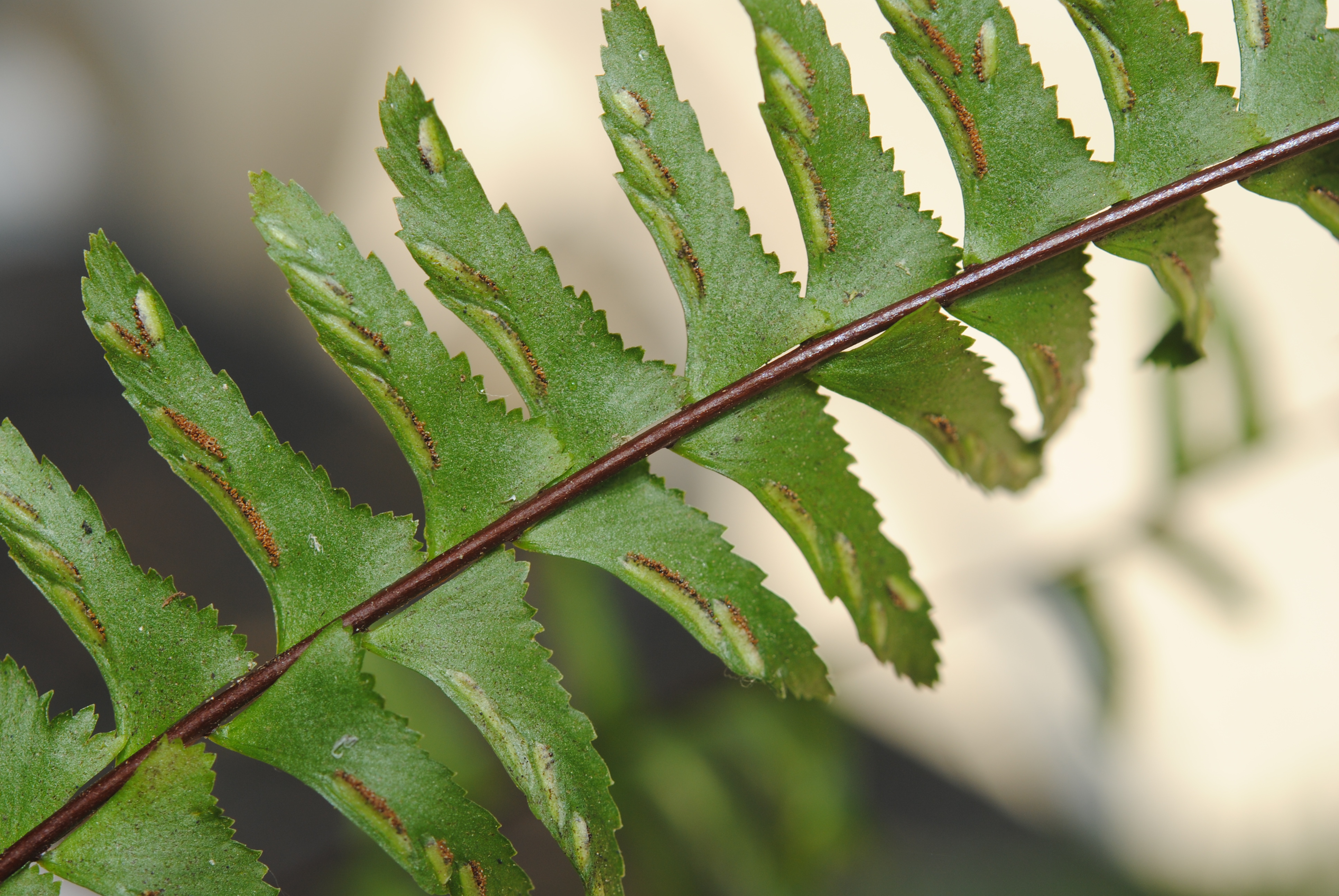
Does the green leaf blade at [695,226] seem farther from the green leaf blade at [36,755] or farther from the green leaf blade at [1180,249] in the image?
the green leaf blade at [36,755]

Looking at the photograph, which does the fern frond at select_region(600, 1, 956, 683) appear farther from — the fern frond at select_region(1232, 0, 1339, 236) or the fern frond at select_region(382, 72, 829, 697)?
the fern frond at select_region(1232, 0, 1339, 236)

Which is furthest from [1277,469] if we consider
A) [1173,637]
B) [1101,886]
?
[1101,886]

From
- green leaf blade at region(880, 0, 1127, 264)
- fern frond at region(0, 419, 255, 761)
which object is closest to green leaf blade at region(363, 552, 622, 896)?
fern frond at region(0, 419, 255, 761)

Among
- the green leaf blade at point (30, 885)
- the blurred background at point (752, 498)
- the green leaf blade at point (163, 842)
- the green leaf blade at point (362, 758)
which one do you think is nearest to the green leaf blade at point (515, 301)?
the green leaf blade at point (362, 758)

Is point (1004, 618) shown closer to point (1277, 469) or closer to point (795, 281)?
point (1277, 469)

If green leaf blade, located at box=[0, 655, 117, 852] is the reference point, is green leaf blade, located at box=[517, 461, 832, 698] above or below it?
below

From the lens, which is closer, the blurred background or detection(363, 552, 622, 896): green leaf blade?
detection(363, 552, 622, 896): green leaf blade
